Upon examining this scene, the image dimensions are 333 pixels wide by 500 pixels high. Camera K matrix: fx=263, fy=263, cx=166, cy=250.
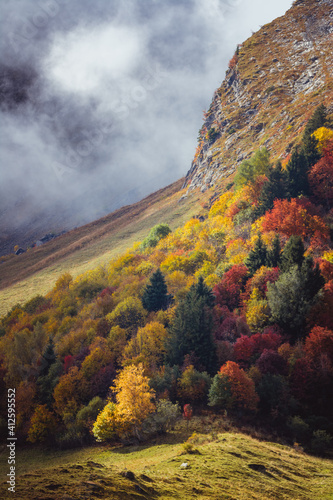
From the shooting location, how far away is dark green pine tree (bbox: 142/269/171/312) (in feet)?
188

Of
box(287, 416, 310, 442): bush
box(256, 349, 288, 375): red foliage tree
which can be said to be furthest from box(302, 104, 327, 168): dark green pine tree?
box(287, 416, 310, 442): bush

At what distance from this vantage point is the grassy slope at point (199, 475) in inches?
479

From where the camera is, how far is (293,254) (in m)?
45.4

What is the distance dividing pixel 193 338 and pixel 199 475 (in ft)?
83.8

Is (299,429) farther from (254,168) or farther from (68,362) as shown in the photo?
(254,168)

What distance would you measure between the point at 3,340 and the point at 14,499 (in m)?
61.7

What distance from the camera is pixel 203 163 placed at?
134 m

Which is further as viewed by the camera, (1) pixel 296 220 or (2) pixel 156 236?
(2) pixel 156 236

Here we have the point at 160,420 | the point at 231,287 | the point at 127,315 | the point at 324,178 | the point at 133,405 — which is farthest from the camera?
the point at 324,178

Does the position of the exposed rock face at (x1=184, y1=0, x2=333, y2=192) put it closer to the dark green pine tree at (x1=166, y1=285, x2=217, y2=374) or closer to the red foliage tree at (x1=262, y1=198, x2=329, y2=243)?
the red foliage tree at (x1=262, y1=198, x2=329, y2=243)

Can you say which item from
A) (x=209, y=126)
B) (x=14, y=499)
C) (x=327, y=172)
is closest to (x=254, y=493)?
(x=14, y=499)

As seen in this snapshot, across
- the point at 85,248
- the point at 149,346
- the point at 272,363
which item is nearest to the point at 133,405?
the point at 149,346

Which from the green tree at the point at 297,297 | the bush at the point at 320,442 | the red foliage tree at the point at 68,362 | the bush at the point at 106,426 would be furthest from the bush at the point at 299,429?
the red foliage tree at the point at 68,362

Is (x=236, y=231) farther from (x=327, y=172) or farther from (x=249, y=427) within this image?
(x=249, y=427)
